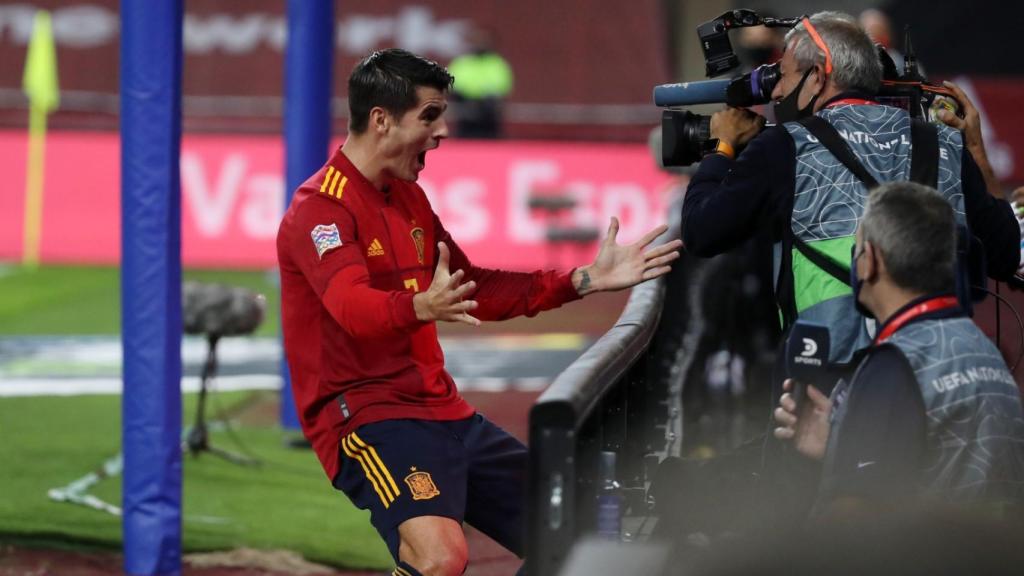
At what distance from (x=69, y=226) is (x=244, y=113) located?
7257 millimetres

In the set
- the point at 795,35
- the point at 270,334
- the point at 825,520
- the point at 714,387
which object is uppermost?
the point at 795,35

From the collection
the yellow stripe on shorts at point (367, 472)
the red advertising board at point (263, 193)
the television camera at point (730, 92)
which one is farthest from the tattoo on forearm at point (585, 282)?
the red advertising board at point (263, 193)

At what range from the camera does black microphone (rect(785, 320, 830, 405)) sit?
13.1 ft

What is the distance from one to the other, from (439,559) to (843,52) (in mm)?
1781

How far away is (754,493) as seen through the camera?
4.53 m

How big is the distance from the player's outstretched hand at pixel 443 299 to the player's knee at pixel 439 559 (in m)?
0.66

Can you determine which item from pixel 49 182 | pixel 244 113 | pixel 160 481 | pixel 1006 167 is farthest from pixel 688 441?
pixel 244 113

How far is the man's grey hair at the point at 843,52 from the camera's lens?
14.6 feet

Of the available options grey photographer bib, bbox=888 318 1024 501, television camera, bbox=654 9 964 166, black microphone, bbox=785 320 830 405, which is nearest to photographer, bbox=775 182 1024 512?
grey photographer bib, bbox=888 318 1024 501

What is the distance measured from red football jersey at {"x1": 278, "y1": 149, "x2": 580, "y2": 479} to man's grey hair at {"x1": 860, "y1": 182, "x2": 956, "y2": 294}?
1487 mm

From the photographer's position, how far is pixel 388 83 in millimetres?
4723

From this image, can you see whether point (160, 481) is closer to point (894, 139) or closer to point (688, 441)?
point (688, 441)

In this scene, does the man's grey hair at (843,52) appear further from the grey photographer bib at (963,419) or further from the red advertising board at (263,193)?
the red advertising board at (263,193)

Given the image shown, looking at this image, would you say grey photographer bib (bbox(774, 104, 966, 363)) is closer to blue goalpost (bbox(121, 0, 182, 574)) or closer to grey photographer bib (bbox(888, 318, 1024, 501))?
grey photographer bib (bbox(888, 318, 1024, 501))
